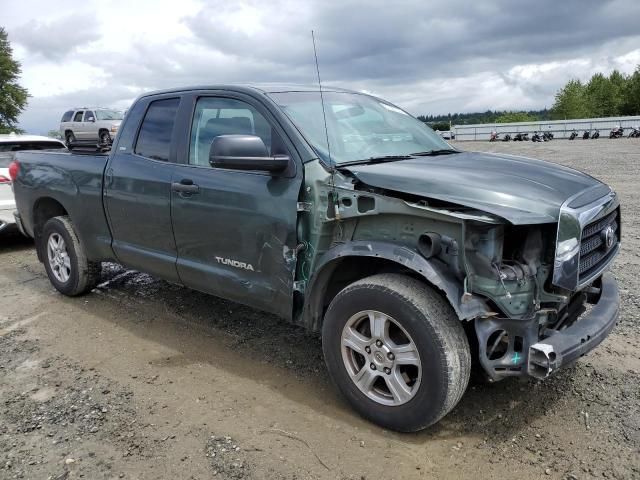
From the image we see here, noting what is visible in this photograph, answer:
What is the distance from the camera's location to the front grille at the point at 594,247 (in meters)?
3.05

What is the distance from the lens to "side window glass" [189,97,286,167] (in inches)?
149

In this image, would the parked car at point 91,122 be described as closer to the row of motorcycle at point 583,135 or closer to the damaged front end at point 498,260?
the damaged front end at point 498,260

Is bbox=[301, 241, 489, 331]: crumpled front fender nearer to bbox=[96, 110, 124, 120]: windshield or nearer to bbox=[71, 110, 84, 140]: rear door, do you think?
bbox=[96, 110, 124, 120]: windshield

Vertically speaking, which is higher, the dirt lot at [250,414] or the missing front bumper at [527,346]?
the missing front bumper at [527,346]

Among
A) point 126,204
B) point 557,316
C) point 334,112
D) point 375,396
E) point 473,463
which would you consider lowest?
point 473,463

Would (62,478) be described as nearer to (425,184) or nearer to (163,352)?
(163,352)

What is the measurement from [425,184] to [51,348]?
3.37m

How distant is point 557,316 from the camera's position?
311cm

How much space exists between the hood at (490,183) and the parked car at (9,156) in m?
6.32

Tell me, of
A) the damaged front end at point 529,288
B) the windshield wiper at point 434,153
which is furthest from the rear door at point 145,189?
the damaged front end at point 529,288

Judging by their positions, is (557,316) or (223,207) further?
(223,207)

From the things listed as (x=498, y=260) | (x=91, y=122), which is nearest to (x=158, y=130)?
(x=498, y=260)

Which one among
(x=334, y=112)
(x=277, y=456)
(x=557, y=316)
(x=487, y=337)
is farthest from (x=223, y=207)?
(x=557, y=316)

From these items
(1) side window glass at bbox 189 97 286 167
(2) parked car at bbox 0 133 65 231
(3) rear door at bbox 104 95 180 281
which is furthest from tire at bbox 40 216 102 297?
(2) parked car at bbox 0 133 65 231
